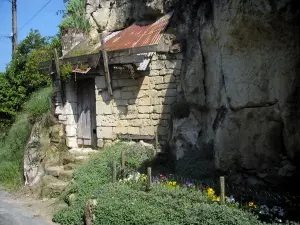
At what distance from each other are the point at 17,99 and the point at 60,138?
472 centimetres

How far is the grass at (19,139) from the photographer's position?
12.0 metres

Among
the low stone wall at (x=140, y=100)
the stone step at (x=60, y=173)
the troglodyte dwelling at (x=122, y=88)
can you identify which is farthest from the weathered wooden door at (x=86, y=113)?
the stone step at (x=60, y=173)

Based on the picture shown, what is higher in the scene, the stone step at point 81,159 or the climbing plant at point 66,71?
the climbing plant at point 66,71

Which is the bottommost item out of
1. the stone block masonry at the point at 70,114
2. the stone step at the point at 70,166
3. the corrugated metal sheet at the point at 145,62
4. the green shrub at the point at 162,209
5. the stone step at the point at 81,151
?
the green shrub at the point at 162,209

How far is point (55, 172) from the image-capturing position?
1006 centimetres

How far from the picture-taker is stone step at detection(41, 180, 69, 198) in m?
9.30

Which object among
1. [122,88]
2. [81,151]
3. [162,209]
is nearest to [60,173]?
[81,151]

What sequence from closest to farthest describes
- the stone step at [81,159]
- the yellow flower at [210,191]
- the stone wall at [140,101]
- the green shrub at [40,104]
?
the yellow flower at [210,191] → the stone wall at [140,101] → the stone step at [81,159] → the green shrub at [40,104]

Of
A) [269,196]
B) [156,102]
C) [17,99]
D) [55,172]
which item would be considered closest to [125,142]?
[156,102]

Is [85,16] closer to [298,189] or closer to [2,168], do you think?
[2,168]

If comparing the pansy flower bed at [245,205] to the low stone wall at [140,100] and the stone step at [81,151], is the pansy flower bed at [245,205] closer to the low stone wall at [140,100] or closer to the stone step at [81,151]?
the low stone wall at [140,100]

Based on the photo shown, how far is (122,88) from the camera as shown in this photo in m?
10.2

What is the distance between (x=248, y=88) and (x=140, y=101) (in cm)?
389

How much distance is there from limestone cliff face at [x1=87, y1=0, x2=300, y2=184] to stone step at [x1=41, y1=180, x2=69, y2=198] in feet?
10.7
